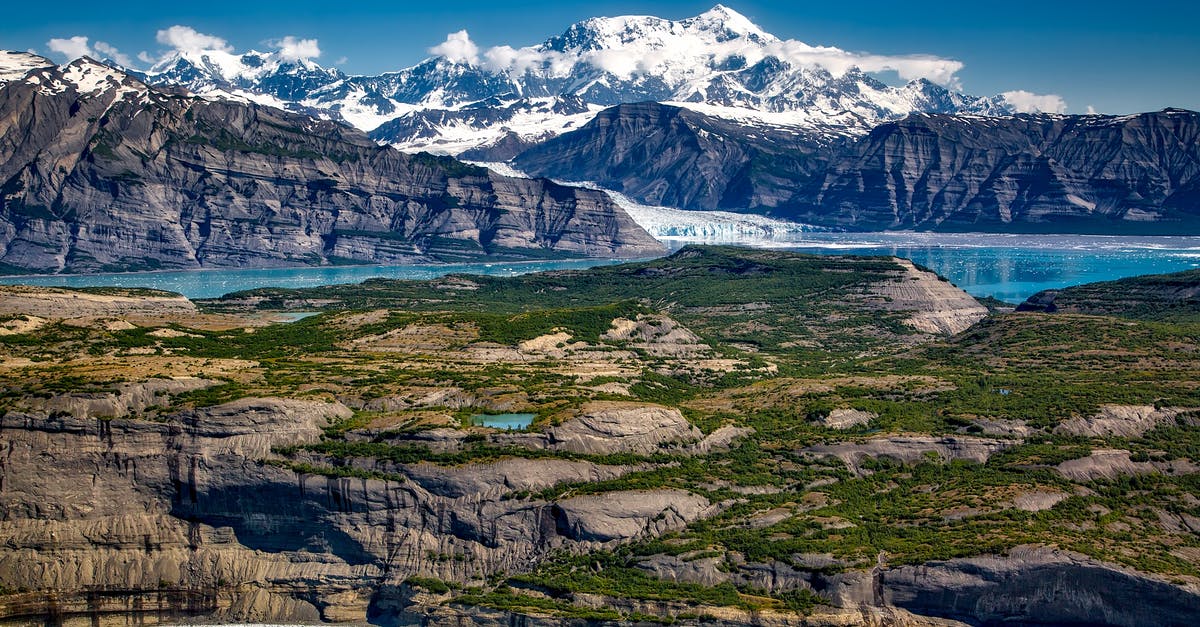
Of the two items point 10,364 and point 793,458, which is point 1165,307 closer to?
point 793,458

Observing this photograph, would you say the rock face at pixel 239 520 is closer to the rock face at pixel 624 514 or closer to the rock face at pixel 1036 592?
the rock face at pixel 624 514

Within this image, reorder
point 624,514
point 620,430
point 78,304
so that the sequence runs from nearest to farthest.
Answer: point 624,514, point 620,430, point 78,304

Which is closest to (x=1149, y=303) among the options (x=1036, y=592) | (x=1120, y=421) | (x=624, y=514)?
(x=1120, y=421)

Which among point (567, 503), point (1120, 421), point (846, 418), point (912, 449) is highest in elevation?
point (1120, 421)

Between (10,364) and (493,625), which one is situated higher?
(10,364)

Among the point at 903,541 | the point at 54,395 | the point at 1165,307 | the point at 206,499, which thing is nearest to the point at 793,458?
the point at 903,541

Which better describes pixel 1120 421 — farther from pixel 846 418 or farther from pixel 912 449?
pixel 846 418

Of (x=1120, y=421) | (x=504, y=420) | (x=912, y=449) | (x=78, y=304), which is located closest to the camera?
(x=912, y=449)
